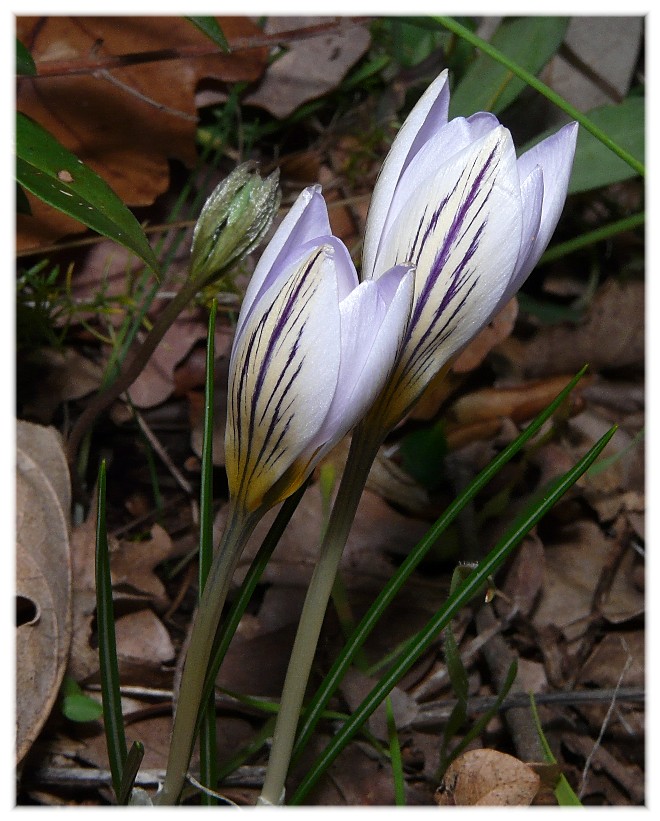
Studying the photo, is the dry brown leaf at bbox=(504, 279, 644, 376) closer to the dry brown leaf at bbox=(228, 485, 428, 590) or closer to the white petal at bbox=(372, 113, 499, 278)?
the dry brown leaf at bbox=(228, 485, 428, 590)

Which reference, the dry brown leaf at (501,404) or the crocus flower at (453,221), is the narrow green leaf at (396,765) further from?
the dry brown leaf at (501,404)

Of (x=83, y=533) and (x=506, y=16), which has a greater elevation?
(x=506, y=16)

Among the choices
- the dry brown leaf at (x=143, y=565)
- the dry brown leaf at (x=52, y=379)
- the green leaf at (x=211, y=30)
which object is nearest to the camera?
the green leaf at (x=211, y=30)

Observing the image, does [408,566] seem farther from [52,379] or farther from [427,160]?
[52,379]

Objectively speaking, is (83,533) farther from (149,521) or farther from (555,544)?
(555,544)

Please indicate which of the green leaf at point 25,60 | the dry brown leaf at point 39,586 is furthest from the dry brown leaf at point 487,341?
the green leaf at point 25,60

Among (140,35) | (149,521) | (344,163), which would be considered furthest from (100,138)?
(149,521)

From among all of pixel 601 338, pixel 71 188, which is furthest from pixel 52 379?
pixel 601 338
